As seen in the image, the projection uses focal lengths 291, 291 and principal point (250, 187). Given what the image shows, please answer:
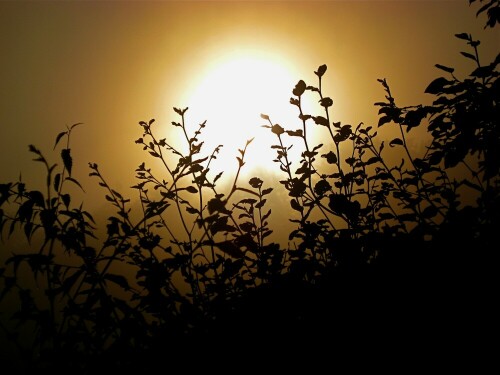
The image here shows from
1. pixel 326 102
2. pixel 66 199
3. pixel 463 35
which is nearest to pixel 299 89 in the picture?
pixel 326 102

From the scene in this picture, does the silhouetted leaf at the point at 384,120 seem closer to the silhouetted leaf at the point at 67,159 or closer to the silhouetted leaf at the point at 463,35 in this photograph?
the silhouetted leaf at the point at 463,35

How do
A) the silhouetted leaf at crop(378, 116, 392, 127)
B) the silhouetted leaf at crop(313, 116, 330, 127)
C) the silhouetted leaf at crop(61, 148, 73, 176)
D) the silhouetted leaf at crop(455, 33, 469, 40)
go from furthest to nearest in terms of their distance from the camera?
the silhouetted leaf at crop(313, 116, 330, 127), the silhouetted leaf at crop(378, 116, 392, 127), the silhouetted leaf at crop(455, 33, 469, 40), the silhouetted leaf at crop(61, 148, 73, 176)

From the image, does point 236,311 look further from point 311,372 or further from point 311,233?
point 311,233

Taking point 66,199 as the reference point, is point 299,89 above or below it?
above

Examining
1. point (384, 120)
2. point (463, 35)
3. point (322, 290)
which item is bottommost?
point (322, 290)

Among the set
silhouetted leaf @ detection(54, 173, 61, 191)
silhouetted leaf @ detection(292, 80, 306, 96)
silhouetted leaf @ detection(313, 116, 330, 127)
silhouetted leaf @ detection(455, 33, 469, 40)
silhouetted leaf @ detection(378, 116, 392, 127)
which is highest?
silhouetted leaf @ detection(292, 80, 306, 96)

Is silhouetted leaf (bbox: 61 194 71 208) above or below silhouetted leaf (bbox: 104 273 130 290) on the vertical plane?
above

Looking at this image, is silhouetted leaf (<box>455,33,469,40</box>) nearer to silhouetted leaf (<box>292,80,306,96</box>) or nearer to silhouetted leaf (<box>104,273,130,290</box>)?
silhouetted leaf (<box>292,80,306,96</box>)

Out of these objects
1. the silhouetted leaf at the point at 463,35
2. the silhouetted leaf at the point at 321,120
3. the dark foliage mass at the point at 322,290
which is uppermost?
the silhouetted leaf at the point at 463,35

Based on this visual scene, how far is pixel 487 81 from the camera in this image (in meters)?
2.45

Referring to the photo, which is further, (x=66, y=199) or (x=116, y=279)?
(x=66, y=199)

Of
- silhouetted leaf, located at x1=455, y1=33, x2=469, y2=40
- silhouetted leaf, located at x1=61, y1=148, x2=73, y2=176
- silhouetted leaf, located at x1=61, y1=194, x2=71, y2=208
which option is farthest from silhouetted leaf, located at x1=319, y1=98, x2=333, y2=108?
silhouetted leaf, located at x1=61, y1=194, x2=71, y2=208

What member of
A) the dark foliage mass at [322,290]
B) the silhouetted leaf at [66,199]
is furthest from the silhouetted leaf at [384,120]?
the silhouetted leaf at [66,199]

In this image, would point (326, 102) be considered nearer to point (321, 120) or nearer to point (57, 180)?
point (321, 120)
